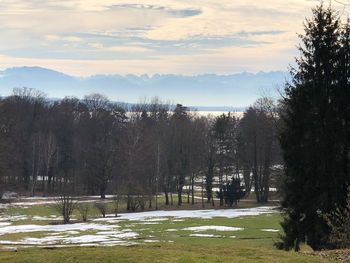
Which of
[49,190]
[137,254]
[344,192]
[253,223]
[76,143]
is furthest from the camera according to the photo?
[76,143]

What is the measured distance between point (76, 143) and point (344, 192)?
69.9 meters

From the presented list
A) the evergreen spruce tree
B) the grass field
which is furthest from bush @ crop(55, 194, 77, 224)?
the evergreen spruce tree

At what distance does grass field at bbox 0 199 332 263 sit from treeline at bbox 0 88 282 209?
13.6 meters

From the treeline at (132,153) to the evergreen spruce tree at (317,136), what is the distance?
3843 cm

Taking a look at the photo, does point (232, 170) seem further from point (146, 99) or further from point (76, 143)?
point (146, 99)

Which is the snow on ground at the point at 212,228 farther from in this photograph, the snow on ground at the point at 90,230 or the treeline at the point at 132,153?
the treeline at the point at 132,153

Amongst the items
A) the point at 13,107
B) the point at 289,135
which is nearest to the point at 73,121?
the point at 13,107

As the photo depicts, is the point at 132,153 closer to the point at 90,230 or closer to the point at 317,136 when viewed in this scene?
the point at 90,230

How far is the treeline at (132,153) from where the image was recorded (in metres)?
67.3

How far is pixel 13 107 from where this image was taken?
270 feet

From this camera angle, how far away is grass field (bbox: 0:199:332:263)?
1169cm

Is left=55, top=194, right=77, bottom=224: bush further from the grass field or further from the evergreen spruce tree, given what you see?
the evergreen spruce tree

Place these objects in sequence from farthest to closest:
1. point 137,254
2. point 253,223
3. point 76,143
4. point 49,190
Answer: point 76,143 < point 49,190 < point 253,223 < point 137,254

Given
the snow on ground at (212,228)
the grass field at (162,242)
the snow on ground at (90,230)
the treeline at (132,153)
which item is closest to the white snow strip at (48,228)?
the snow on ground at (90,230)
